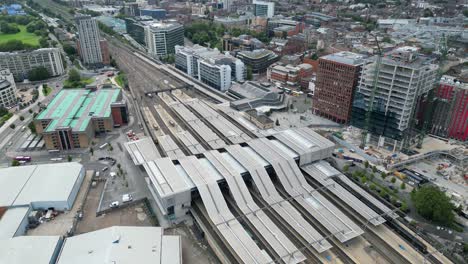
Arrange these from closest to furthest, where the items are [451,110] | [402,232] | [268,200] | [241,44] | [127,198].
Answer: [402,232] < [268,200] < [127,198] < [451,110] < [241,44]

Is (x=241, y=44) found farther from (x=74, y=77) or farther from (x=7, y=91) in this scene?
(x=7, y=91)

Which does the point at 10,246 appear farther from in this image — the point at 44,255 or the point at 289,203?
the point at 289,203

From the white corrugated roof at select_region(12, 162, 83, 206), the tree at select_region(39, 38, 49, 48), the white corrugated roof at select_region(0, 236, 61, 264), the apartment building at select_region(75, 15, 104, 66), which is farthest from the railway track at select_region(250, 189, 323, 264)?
the tree at select_region(39, 38, 49, 48)

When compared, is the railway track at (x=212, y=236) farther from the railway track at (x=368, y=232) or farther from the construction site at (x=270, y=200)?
the railway track at (x=368, y=232)

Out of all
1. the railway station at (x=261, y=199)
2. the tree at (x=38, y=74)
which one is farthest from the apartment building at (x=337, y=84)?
the tree at (x=38, y=74)

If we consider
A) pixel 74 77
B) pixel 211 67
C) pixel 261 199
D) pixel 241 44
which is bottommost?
pixel 261 199

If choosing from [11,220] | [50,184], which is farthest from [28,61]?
[11,220]

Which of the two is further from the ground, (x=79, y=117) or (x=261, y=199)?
(x=79, y=117)
